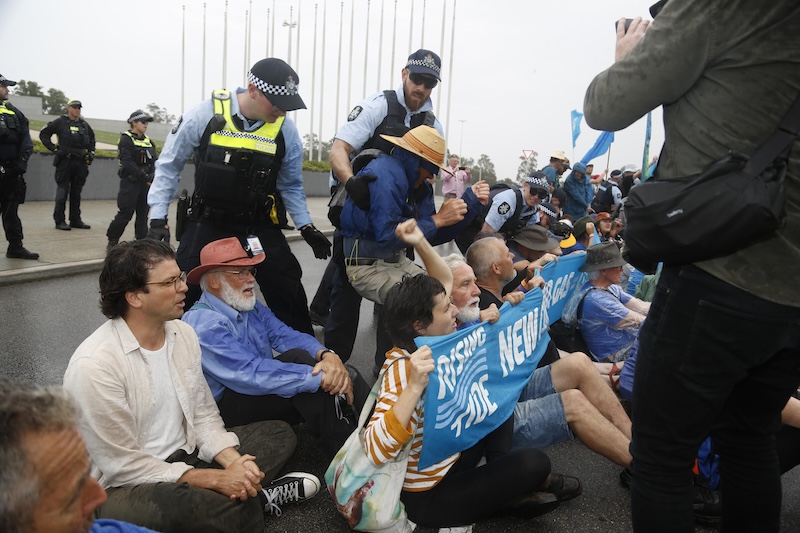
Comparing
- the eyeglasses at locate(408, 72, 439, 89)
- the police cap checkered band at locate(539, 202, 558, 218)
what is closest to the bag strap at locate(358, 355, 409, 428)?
the eyeglasses at locate(408, 72, 439, 89)

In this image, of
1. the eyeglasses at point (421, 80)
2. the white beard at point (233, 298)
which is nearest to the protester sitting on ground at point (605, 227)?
the eyeglasses at point (421, 80)

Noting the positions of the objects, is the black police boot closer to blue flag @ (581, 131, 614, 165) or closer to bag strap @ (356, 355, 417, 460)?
bag strap @ (356, 355, 417, 460)

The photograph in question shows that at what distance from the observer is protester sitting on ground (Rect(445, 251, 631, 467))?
2.93 metres

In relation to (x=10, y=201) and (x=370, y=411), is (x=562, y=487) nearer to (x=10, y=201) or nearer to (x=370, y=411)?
(x=370, y=411)

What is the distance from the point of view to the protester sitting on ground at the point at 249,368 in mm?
2943

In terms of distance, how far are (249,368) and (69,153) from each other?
8248 mm

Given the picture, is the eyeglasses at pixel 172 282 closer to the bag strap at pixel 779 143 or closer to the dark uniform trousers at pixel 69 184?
the bag strap at pixel 779 143

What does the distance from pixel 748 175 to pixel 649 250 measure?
282mm

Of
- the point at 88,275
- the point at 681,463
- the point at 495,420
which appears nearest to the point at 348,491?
the point at 495,420

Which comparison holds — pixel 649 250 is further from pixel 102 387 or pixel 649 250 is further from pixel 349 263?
pixel 349 263

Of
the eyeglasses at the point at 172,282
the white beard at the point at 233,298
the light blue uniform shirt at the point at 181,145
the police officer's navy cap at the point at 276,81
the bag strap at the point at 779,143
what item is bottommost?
the white beard at the point at 233,298

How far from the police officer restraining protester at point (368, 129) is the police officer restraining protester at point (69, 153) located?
694cm

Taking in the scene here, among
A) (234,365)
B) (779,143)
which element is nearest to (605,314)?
(234,365)

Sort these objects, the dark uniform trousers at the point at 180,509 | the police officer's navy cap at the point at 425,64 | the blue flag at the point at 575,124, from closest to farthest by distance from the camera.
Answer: the dark uniform trousers at the point at 180,509 < the police officer's navy cap at the point at 425,64 < the blue flag at the point at 575,124
